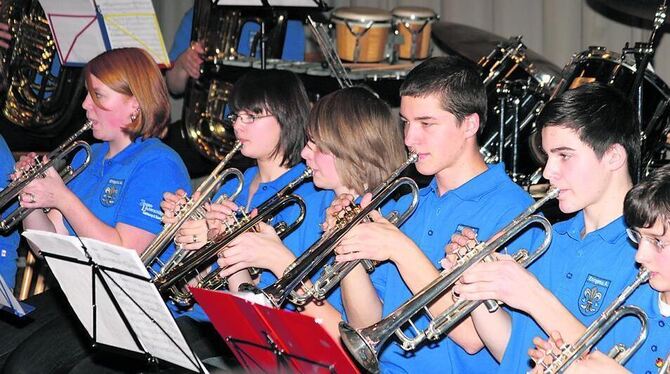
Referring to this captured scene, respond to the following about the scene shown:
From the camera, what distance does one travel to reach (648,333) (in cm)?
240

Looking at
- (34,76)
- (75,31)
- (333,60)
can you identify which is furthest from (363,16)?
(34,76)

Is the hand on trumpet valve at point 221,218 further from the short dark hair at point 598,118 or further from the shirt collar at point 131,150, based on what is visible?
the short dark hair at point 598,118

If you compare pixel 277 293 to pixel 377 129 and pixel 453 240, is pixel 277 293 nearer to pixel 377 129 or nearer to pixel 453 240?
pixel 453 240

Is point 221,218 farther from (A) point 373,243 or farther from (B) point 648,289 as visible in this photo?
(B) point 648,289

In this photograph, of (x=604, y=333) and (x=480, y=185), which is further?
(x=480, y=185)

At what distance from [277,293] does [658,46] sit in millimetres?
3307

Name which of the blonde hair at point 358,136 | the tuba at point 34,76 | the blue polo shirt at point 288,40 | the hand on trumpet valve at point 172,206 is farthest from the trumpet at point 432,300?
the blue polo shirt at point 288,40

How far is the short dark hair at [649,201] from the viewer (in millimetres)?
2316

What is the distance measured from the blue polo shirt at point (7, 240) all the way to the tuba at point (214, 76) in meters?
1.20

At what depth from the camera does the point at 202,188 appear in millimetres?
3447

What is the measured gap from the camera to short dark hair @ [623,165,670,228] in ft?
7.60

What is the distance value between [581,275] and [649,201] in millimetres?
346

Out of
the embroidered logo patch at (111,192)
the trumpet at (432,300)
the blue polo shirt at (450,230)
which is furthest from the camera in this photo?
→ the embroidered logo patch at (111,192)

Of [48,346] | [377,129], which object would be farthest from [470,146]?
[48,346]
